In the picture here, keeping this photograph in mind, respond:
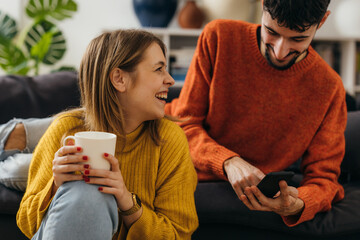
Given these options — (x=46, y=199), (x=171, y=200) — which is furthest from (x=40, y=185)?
(x=171, y=200)

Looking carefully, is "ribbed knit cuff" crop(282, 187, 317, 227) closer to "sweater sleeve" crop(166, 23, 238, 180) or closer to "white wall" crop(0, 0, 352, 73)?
"sweater sleeve" crop(166, 23, 238, 180)

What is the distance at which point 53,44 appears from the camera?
2.81 meters

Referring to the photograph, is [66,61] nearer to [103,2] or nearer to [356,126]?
[103,2]

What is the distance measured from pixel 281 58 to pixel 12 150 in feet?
3.64

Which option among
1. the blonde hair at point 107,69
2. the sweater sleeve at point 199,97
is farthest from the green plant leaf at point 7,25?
the blonde hair at point 107,69

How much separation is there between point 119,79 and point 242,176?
48 centimetres

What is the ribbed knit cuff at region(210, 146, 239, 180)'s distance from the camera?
127cm

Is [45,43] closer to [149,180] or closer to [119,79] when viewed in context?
[119,79]

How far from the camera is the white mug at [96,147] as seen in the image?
80 centimetres

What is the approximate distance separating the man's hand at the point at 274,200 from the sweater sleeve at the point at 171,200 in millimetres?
172

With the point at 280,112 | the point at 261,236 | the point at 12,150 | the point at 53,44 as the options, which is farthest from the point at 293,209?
the point at 53,44

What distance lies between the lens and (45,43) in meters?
2.61

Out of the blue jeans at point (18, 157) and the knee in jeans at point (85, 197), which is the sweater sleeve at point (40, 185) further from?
the blue jeans at point (18, 157)

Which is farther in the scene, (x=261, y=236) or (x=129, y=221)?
(x=261, y=236)
